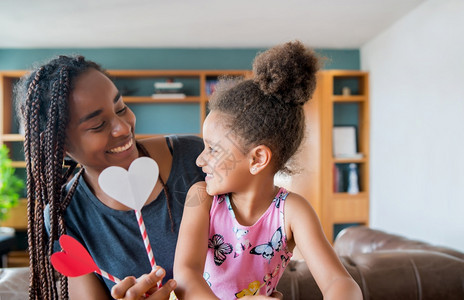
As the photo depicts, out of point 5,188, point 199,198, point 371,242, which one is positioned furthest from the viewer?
point 5,188

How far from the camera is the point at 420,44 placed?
3.72 meters

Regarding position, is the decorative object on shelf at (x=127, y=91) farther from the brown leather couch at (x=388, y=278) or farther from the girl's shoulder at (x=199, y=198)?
the girl's shoulder at (x=199, y=198)

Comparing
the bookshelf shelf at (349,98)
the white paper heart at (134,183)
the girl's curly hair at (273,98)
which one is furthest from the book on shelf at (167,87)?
the white paper heart at (134,183)

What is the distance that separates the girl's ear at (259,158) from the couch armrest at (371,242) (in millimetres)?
1209

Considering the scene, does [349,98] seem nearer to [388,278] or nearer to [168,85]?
[168,85]

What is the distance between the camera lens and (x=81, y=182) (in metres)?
1.08

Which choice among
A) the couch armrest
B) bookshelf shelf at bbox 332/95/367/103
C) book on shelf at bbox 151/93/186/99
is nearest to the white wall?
bookshelf shelf at bbox 332/95/367/103

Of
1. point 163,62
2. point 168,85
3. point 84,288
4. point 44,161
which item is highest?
point 163,62

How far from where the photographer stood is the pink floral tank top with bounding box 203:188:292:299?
0.89 metres

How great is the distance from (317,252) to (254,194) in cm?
20

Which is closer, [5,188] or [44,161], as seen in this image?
[44,161]

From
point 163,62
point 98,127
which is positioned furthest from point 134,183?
point 163,62

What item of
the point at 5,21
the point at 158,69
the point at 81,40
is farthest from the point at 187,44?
the point at 5,21

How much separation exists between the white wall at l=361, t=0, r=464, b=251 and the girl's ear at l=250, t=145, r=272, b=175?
2.85m
